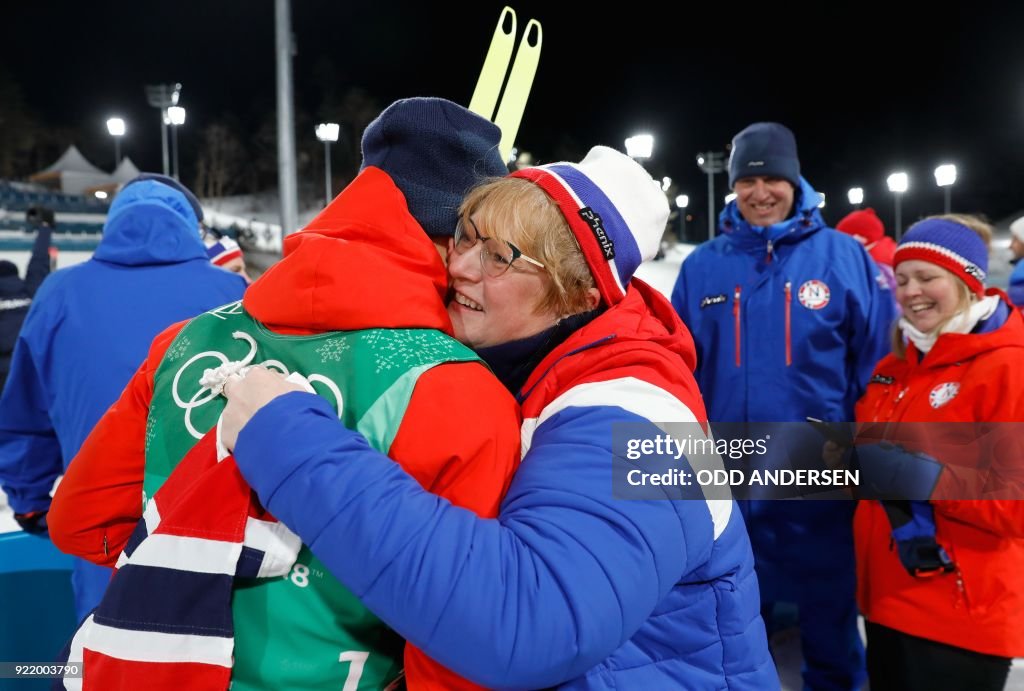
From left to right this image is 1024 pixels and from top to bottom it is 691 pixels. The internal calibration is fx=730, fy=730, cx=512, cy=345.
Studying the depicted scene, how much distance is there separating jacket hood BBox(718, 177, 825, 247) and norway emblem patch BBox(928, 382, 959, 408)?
1141 millimetres

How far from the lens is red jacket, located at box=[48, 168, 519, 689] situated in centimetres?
95

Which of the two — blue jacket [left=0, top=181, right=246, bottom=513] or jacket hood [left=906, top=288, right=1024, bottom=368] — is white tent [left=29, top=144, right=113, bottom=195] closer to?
blue jacket [left=0, top=181, right=246, bottom=513]

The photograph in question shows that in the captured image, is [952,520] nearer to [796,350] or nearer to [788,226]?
[796,350]

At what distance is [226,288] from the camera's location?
2.58m

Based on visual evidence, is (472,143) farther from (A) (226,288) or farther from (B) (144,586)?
(A) (226,288)

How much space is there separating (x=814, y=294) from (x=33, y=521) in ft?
9.93

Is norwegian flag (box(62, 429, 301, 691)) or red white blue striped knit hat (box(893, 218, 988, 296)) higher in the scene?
red white blue striped knit hat (box(893, 218, 988, 296))

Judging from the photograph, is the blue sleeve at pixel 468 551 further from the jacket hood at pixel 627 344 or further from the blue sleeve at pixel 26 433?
the blue sleeve at pixel 26 433

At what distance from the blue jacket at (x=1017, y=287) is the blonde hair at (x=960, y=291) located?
4.39 feet

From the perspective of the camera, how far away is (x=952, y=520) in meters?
2.12

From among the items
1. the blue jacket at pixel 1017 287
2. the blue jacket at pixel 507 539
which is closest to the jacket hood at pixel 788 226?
the blue jacket at pixel 1017 287

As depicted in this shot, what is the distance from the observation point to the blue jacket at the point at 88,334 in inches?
89.8

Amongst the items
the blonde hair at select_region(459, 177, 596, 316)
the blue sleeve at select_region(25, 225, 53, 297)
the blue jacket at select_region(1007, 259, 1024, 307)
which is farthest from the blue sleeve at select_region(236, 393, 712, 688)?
the blue sleeve at select_region(25, 225, 53, 297)

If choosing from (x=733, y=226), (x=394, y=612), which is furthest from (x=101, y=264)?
(x=733, y=226)
